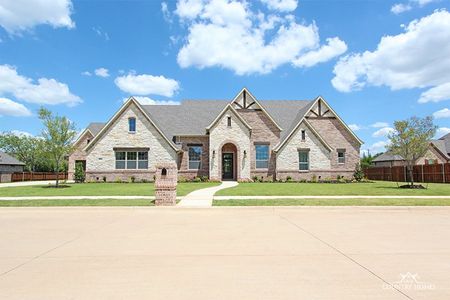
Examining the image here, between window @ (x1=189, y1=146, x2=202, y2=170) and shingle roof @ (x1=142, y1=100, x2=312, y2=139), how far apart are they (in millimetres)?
1696

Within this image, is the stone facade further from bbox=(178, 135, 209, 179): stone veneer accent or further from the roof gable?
the roof gable

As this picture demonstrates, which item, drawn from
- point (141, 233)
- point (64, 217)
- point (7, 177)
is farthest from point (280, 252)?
point (7, 177)

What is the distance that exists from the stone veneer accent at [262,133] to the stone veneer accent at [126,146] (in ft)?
27.2

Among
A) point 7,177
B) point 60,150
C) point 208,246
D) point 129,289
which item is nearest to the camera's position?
point 129,289

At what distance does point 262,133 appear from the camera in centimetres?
3278

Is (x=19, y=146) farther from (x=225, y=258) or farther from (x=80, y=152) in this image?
(x=225, y=258)

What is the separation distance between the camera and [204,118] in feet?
113

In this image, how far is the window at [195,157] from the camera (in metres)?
31.7

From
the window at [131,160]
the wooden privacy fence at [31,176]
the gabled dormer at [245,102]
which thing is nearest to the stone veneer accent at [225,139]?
the gabled dormer at [245,102]

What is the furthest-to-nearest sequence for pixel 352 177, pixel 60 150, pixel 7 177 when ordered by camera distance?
pixel 7 177
pixel 352 177
pixel 60 150

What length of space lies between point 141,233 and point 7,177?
4380 cm

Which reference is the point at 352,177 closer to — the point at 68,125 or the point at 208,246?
the point at 68,125

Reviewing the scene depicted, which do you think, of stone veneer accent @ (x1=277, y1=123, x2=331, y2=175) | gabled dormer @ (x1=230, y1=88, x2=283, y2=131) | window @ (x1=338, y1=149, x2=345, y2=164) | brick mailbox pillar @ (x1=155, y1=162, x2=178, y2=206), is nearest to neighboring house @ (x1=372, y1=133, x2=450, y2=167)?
window @ (x1=338, y1=149, x2=345, y2=164)

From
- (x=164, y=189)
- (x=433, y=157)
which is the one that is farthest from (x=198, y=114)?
(x=433, y=157)
